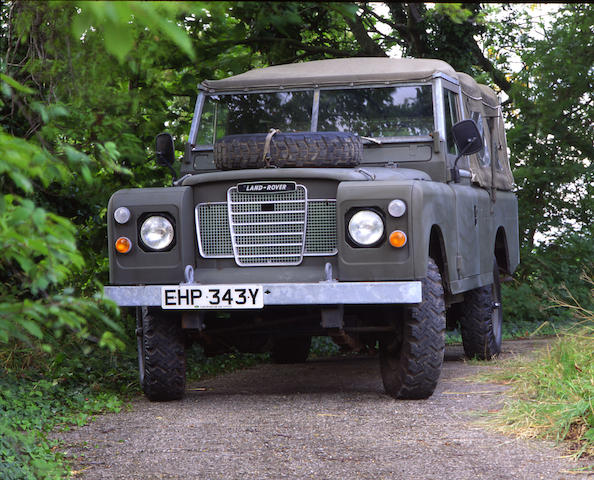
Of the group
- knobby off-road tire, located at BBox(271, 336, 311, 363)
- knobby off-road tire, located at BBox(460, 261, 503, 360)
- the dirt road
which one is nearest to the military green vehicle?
the dirt road

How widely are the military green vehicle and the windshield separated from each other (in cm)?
1

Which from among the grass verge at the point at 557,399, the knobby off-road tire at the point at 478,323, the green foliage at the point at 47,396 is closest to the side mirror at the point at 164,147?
the green foliage at the point at 47,396

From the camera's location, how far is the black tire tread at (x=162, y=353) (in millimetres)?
6316

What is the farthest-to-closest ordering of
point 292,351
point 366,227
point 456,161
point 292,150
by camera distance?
point 292,351 < point 456,161 < point 292,150 < point 366,227

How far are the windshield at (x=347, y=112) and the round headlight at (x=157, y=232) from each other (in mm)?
1355

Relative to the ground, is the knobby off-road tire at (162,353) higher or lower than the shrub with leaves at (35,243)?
lower

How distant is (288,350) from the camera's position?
29.5ft

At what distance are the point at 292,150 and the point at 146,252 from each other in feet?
3.79

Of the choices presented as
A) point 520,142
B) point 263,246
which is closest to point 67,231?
point 263,246

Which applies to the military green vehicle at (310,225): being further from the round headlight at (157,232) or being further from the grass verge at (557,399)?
the grass verge at (557,399)

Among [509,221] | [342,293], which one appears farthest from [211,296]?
[509,221]

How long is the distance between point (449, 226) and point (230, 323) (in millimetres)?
1614

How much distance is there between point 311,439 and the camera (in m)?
5.07

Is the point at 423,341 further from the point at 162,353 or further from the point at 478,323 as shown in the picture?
the point at 478,323
